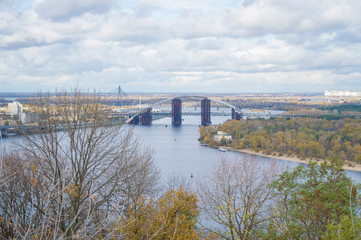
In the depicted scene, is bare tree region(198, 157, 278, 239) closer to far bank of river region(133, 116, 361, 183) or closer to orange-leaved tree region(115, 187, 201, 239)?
orange-leaved tree region(115, 187, 201, 239)

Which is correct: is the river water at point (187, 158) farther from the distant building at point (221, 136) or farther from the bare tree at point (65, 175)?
the bare tree at point (65, 175)

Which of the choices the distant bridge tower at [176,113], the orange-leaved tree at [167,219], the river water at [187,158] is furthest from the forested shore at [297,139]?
the orange-leaved tree at [167,219]

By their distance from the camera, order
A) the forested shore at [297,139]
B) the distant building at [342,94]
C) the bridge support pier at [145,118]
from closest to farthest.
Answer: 1. the forested shore at [297,139]
2. the bridge support pier at [145,118]
3. the distant building at [342,94]

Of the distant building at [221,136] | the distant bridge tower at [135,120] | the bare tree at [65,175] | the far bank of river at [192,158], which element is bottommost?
the far bank of river at [192,158]

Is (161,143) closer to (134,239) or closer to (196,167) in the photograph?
(196,167)

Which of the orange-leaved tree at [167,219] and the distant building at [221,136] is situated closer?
the orange-leaved tree at [167,219]

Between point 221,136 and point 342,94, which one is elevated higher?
point 342,94

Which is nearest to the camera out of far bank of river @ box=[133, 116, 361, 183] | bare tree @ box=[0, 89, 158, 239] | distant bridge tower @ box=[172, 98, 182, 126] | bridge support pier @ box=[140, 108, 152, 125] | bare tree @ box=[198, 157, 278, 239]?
bare tree @ box=[0, 89, 158, 239]

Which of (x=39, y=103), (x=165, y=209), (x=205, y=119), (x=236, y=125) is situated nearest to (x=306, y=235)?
(x=165, y=209)

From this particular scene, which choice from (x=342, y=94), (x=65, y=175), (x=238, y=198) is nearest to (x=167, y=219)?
(x=65, y=175)

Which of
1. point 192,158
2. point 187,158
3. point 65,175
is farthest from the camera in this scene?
point 192,158

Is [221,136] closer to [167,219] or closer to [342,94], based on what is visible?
[167,219]

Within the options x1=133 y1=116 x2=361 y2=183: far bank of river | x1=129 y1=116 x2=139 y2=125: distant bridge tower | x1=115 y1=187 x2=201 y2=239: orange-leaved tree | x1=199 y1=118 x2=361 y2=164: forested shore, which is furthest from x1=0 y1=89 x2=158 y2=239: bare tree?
x1=129 y1=116 x2=139 y2=125: distant bridge tower

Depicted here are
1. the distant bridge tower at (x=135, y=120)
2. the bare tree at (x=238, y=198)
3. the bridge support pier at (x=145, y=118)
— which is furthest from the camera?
the bridge support pier at (x=145, y=118)
